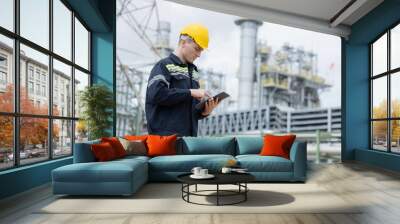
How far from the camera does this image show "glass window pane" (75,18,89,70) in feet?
22.1

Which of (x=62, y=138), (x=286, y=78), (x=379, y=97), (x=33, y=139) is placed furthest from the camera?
(x=286, y=78)

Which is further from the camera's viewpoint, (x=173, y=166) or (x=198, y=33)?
(x=198, y=33)

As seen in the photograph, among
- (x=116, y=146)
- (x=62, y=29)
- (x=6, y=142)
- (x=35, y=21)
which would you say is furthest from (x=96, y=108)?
(x=6, y=142)

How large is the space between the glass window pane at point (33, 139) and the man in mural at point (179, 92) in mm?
1625

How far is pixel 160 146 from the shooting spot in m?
5.40

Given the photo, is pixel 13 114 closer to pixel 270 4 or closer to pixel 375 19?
pixel 270 4

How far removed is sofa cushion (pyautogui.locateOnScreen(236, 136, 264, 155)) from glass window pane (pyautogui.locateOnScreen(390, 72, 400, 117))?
3189 millimetres

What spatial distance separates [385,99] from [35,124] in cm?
657

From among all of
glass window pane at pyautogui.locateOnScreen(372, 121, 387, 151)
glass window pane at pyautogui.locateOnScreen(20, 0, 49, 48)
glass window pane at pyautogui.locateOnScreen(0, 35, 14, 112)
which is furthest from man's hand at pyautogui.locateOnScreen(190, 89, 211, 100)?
glass window pane at pyautogui.locateOnScreen(372, 121, 387, 151)

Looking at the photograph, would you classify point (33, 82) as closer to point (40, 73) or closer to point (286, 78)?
point (40, 73)

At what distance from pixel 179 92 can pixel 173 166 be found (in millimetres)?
1481

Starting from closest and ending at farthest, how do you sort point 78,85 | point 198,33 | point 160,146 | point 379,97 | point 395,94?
point 160,146 < point 198,33 < point 78,85 < point 395,94 < point 379,97

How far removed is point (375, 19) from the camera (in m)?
7.53

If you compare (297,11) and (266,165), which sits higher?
(297,11)
